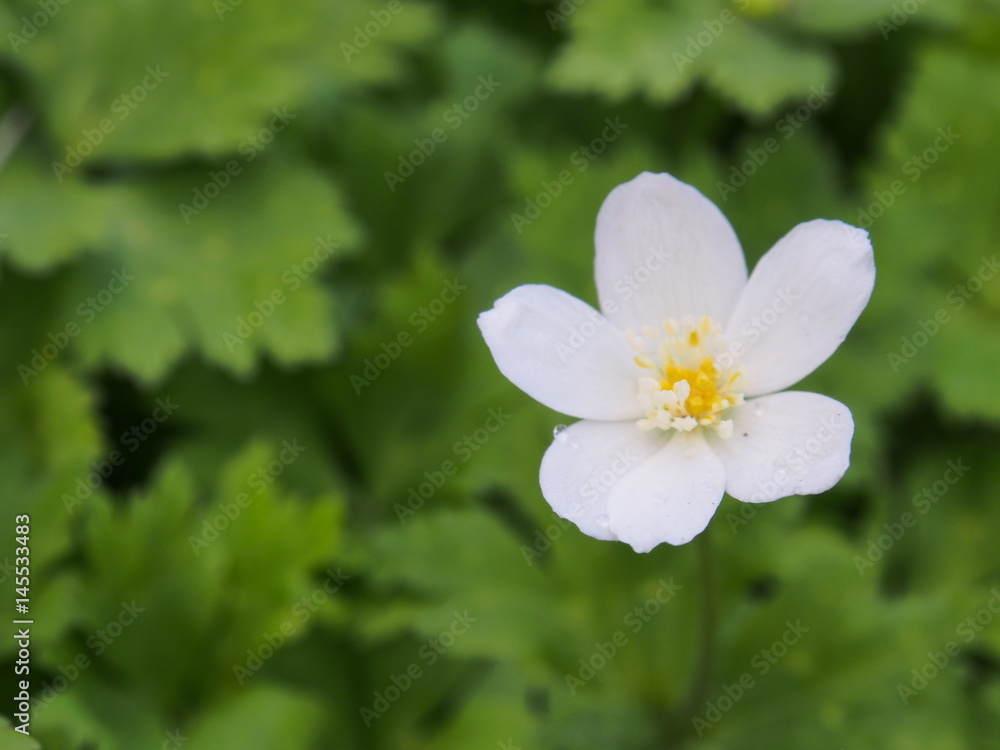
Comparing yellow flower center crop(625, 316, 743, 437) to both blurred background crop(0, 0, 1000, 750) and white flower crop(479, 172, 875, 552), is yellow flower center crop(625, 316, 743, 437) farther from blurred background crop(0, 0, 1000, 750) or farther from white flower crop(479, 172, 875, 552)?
blurred background crop(0, 0, 1000, 750)

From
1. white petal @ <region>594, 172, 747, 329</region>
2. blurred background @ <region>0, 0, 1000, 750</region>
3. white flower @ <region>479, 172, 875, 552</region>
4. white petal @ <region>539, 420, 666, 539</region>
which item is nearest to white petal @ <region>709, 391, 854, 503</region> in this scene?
white flower @ <region>479, 172, 875, 552</region>

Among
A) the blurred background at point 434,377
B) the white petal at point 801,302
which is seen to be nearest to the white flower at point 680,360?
the white petal at point 801,302

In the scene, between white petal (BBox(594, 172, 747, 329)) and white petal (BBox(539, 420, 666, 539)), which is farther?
white petal (BBox(594, 172, 747, 329))

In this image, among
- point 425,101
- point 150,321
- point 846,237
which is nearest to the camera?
point 846,237

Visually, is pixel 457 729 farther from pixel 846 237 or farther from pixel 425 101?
pixel 425 101

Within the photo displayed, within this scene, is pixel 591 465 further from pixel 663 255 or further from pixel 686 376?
pixel 663 255

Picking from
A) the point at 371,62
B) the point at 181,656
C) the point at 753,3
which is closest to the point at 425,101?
the point at 371,62
